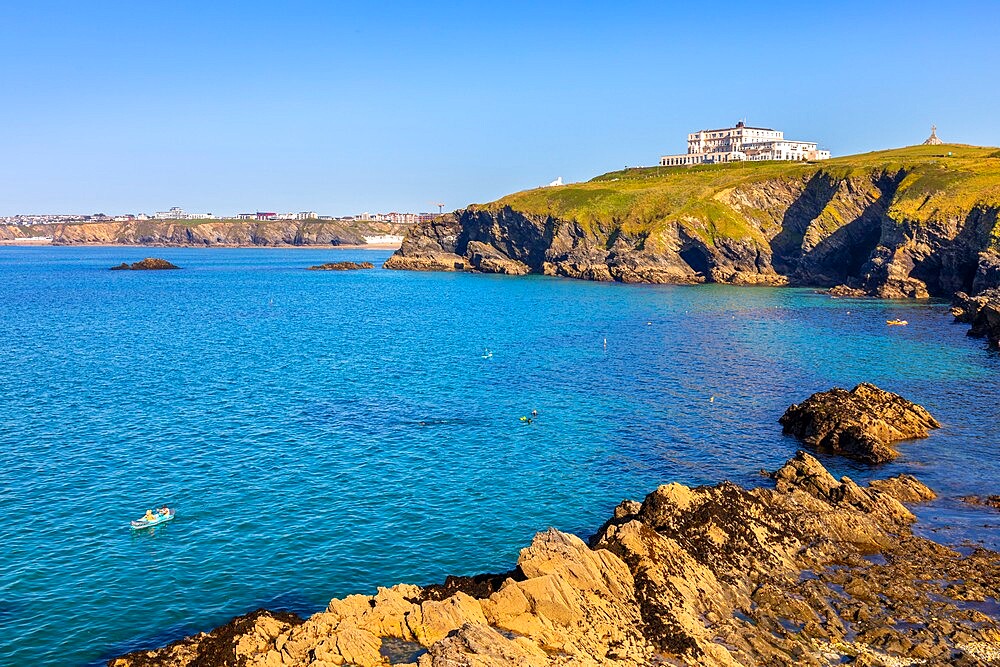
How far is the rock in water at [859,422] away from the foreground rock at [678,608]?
17367 millimetres

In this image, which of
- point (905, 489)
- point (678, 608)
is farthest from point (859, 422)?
point (678, 608)

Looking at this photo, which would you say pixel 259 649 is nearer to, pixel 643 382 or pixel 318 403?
pixel 318 403

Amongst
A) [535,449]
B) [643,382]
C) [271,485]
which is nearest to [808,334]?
[643,382]

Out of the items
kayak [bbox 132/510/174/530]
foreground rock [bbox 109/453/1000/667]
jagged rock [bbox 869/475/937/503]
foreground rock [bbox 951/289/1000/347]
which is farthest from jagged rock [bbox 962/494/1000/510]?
foreground rock [bbox 951/289/1000/347]

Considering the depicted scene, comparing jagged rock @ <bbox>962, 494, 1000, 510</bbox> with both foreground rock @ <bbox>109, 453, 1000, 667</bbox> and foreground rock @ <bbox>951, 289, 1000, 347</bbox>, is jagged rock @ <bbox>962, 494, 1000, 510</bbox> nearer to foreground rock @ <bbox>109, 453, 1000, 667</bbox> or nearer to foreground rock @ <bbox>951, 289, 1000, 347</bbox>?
foreground rock @ <bbox>109, 453, 1000, 667</bbox>

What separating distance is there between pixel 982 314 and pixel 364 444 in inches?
3542

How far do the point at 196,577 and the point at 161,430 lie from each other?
27.4 m

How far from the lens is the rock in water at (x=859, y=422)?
55.0 metres

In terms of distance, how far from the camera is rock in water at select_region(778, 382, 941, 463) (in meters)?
55.0

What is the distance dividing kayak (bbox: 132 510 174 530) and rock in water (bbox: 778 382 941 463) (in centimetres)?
4510

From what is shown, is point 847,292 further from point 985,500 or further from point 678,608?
point 678,608

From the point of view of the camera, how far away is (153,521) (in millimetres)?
42531

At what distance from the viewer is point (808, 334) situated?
108875mm

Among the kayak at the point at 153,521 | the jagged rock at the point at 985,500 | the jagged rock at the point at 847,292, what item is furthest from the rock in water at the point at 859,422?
the jagged rock at the point at 847,292
